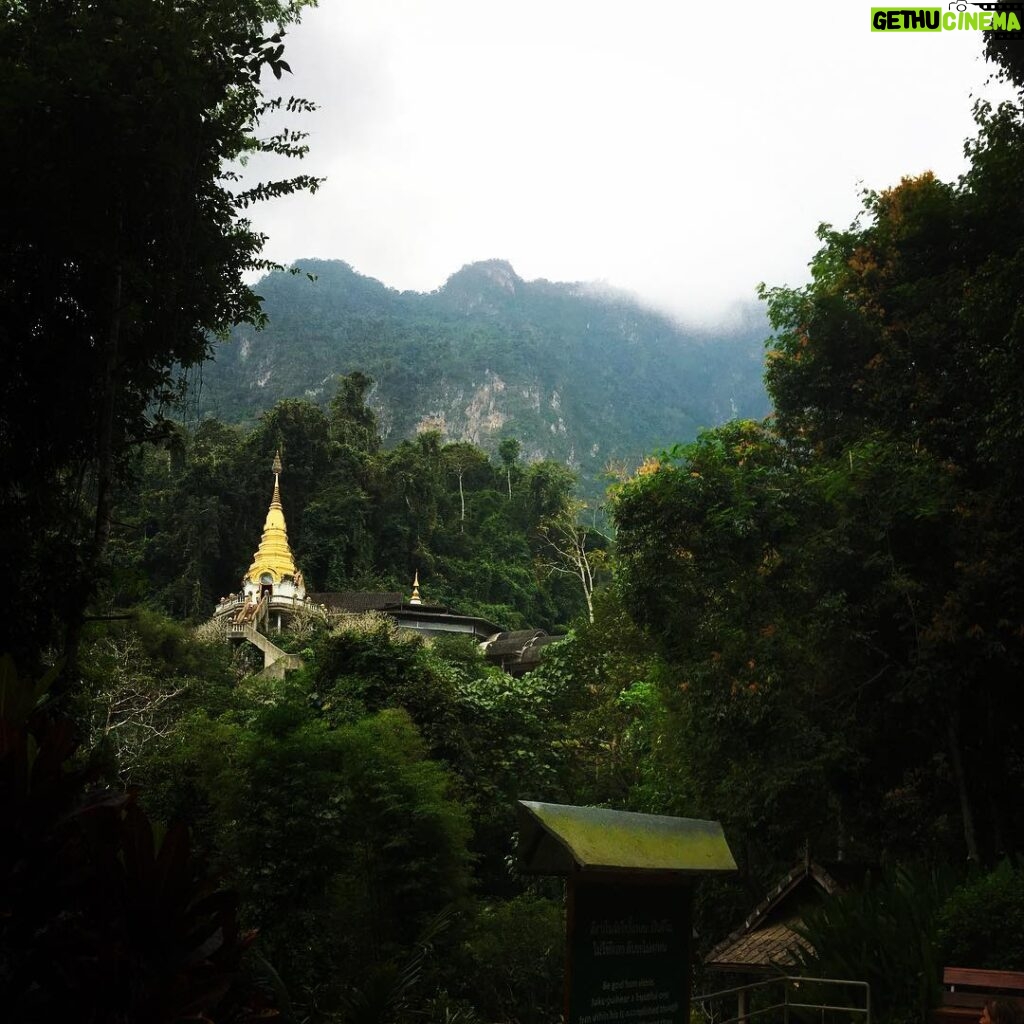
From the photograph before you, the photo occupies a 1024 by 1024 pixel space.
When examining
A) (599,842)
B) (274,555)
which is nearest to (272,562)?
(274,555)

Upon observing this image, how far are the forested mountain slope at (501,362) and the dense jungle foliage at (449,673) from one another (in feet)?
234

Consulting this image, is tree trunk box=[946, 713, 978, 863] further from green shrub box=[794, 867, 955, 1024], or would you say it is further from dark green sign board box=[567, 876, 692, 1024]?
dark green sign board box=[567, 876, 692, 1024]

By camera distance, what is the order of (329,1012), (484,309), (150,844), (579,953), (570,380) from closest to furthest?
(150,844) < (579,953) < (329,1012) < (570,380) < (484,309)

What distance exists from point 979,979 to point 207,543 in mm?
45719

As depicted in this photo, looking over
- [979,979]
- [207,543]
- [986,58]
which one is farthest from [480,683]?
[207,543]

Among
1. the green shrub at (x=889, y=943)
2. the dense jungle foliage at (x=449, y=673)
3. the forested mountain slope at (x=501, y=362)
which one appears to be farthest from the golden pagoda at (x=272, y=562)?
the forested mountain slope at (x=501, y=362)

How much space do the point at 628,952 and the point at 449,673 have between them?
63.7ft

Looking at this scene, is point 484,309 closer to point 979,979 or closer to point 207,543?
point 207,543

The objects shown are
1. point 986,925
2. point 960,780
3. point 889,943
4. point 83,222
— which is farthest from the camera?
point 960,780

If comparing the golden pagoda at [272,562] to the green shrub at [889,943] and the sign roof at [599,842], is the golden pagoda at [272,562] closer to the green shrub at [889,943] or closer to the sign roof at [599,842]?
the green shrub at [889,943]

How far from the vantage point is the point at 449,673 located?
80.9 feet

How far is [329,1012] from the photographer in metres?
10.4

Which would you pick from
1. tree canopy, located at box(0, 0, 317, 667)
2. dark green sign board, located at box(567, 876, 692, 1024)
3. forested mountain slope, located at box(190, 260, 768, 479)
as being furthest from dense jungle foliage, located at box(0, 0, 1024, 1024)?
forested mountain slope, located at box(190, 260, 768, 479)

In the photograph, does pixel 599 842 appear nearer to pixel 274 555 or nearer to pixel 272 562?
pixel 272 562
